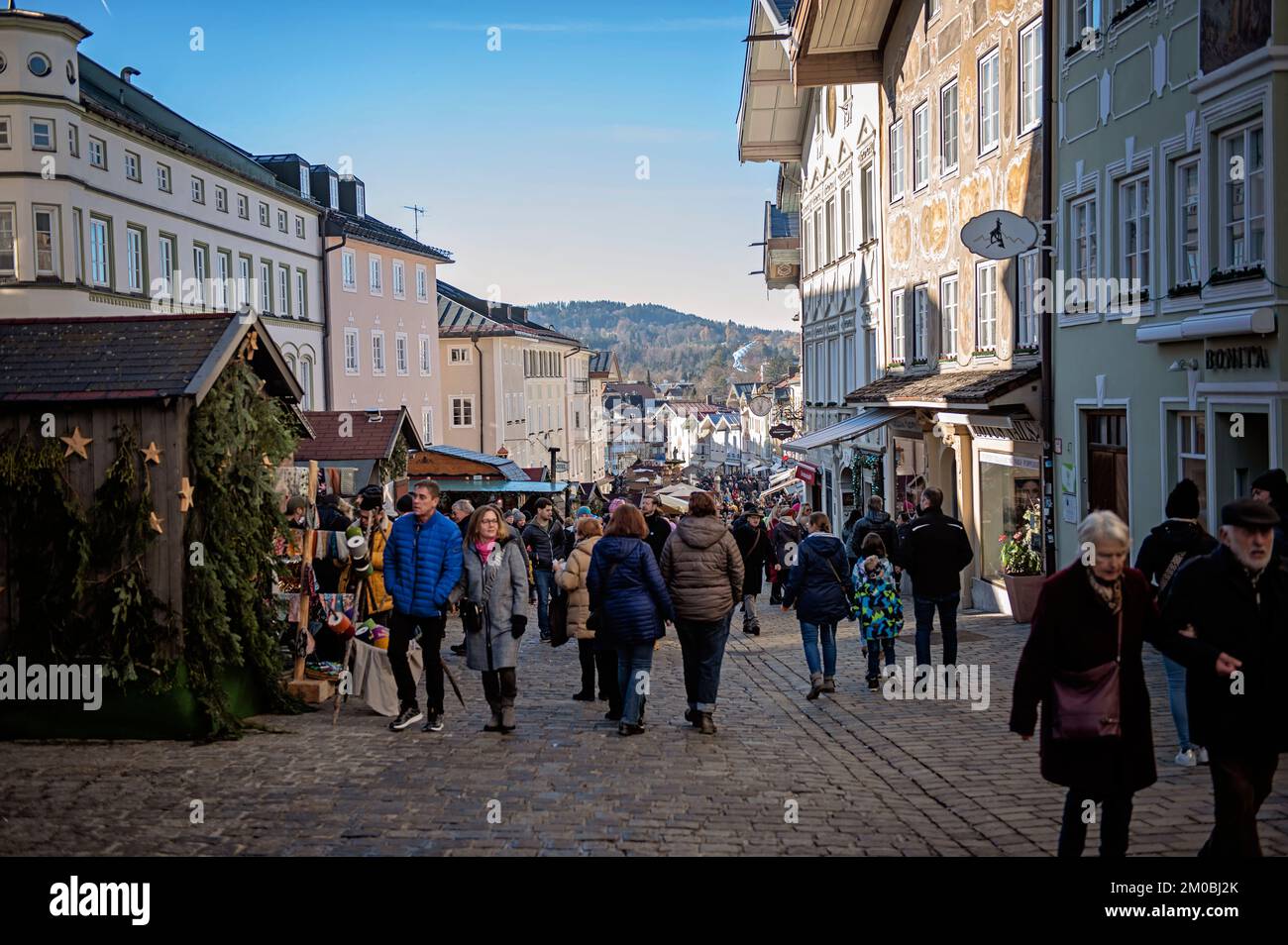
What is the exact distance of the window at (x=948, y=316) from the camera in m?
23.8

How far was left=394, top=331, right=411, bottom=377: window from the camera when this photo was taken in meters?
57.5

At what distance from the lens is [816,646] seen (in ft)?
41.7

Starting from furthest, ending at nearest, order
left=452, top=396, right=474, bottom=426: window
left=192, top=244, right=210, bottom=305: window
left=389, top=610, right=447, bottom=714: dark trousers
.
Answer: left=452, top=396, right=474, bottom=426: window
left=192, top=244, right=210, bottom=305: window
left=389, top=610, right=447, bottom=714: dark trousers

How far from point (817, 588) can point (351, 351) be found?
43.2 meters

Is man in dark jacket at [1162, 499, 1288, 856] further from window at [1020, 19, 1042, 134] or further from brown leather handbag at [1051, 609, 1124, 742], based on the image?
window at [1020, 19, 1042, 134]

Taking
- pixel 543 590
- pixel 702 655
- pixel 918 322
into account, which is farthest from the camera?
pixel 918 322

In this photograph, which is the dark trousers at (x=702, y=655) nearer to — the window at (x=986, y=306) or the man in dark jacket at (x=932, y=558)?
the man in dark jacket at (x=932, y=558)

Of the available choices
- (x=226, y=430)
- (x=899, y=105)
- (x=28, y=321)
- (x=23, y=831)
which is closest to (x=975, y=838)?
(x=23, y=831)

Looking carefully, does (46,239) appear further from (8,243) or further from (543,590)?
(543,590)

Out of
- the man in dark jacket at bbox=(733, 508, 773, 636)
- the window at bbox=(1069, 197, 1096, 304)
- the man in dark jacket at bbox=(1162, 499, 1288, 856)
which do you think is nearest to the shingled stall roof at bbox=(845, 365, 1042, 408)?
the window at bbox=(1069, 197, 1096, 304)

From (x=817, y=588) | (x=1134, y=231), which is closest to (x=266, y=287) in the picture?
(x=1134, y=231)

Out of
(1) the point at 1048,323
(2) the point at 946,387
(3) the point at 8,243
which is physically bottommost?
(2) the point at 946,387

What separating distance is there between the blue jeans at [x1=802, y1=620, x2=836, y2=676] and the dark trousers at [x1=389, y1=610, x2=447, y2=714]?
366 centimetres
